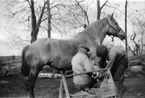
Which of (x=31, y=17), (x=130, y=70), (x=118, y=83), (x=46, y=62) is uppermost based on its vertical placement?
(x=31, y=17)

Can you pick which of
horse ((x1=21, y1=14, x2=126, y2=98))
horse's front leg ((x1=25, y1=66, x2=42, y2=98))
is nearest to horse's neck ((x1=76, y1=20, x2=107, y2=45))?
horse ((x1=21, y1=14, x2=126, y2=98))

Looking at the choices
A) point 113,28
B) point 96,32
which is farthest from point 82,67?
point 113,28

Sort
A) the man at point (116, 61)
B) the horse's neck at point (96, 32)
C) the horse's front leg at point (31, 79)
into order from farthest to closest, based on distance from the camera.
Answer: the horse's neck at point (96, 32), the horse's front leg at point (31, 79), the man at point (116, 61)

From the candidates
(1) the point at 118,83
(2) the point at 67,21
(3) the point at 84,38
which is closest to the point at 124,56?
(1) the point at 118,83

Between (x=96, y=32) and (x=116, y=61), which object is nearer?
(x=116, y=61)

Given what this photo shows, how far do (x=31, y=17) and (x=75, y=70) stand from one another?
49.2ft

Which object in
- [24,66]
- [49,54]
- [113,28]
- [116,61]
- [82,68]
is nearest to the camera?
[82,68]

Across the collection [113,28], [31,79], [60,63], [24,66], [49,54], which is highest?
[113,28]

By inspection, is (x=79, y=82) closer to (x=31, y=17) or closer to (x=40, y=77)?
(x=40, y=77)

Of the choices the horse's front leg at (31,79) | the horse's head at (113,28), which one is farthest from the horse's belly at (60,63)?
the horse's head at (113,28)

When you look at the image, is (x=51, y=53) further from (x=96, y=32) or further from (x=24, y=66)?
(x=96, y=32)

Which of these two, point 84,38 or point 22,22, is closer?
point 84,38

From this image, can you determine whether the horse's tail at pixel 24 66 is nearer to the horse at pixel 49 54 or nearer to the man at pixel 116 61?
the horse at pixel 49 54

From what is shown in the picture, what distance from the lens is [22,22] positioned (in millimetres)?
21062
